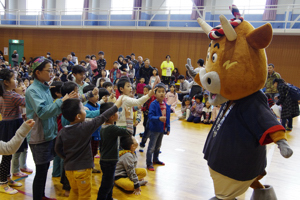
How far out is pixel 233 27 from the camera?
2359 millimetres

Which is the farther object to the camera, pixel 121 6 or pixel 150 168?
pixel 121 6

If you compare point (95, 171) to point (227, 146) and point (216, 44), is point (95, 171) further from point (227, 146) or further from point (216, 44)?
point (216, 44)

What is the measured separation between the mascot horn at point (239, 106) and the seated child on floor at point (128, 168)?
1265 millimetres

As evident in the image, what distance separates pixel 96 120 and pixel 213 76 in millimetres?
1123

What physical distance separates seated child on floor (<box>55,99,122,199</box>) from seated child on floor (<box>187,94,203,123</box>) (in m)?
5.71

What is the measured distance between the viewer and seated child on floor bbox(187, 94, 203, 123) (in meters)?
7.93

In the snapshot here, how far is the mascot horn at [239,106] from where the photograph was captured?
2.22 metres

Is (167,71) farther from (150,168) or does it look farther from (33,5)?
(33,5)

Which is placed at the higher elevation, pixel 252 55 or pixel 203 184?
pixel 252 55

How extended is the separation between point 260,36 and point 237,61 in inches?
10.5

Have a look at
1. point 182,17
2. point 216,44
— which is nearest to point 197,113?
point 216,44

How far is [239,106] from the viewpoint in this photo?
237 centimetres

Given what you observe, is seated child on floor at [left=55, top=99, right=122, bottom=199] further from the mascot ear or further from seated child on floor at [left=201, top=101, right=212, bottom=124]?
seated child on floor at [left=201, top=101, right=212, bottom=124]

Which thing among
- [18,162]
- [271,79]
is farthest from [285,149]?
[271,79]
